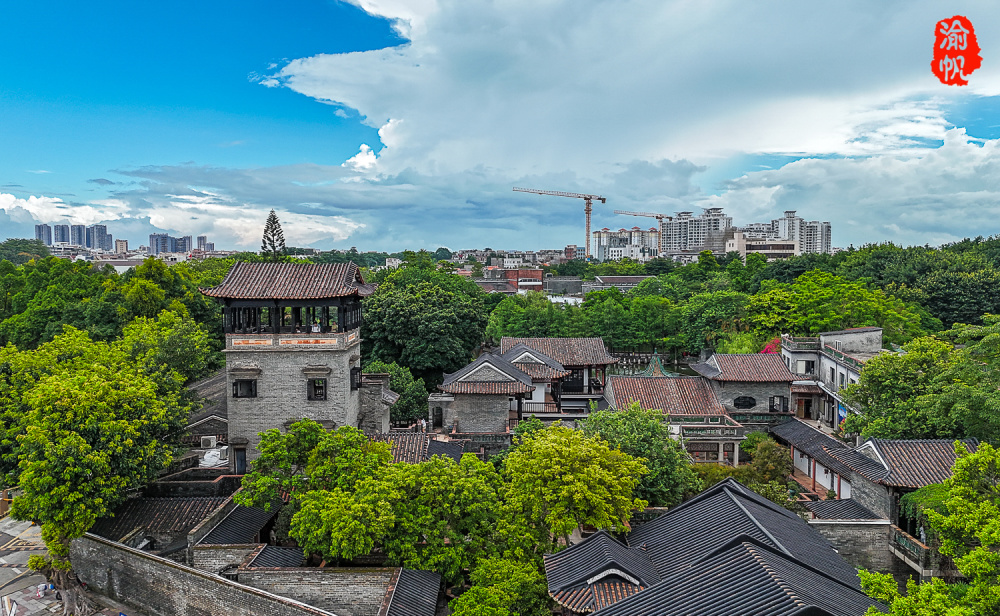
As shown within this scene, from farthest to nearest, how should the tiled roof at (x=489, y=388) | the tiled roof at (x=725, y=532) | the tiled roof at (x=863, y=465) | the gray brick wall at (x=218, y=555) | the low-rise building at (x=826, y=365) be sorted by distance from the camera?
the low-rise building at (x=826, y=365), the tiled roof at (x=489, y=388), the tiled roof at (x=863, y=465), the gray brick wall at (x=218, y=555), the tiled roof at (x=725, y=532)

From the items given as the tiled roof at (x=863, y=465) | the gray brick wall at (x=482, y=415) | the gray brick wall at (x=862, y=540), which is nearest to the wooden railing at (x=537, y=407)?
the gray brick wall at (x=482, y=415)

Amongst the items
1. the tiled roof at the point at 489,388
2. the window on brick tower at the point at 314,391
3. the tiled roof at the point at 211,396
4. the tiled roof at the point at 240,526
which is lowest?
the tiled roof at the point at 240,526

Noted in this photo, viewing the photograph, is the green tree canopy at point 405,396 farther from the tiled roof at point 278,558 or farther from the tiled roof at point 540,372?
the tiled roof at point 278,558

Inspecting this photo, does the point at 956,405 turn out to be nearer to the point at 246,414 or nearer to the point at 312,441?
the point at 312,441

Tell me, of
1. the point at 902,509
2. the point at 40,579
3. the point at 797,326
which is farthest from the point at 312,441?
the point at 797,326

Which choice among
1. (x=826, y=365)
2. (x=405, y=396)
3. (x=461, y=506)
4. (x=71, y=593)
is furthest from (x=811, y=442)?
(x=71, y=593)

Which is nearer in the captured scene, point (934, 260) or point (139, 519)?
point (139, 519)

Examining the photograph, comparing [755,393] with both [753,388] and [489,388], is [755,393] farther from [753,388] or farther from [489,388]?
[489,388]
